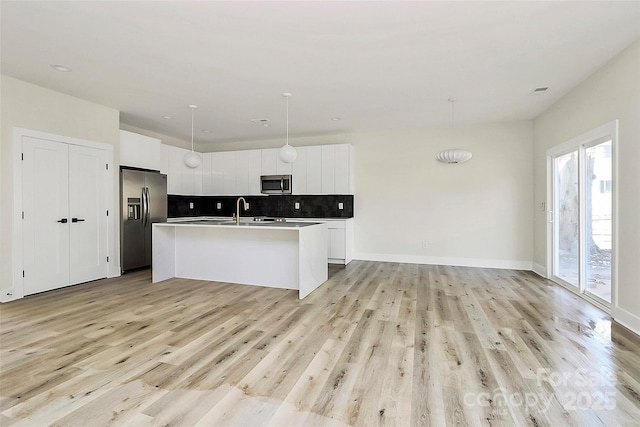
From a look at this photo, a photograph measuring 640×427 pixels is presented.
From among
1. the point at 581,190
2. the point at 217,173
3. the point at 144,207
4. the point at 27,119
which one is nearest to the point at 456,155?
the point at 581,190

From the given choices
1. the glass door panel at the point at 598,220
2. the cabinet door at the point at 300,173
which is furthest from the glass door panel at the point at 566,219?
the cabinet door at the point at 300,173

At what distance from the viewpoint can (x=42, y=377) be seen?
7.07 ft

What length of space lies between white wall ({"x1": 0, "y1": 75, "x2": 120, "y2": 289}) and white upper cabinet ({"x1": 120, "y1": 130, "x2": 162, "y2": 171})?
49 cm

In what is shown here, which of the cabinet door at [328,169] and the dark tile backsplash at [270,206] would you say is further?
the dark tile backsplash at [270,206]

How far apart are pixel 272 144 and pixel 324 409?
637 cm

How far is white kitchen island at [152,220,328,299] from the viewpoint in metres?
4.27

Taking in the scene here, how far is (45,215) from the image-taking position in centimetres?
418

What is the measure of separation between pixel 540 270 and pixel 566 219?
3.65ft

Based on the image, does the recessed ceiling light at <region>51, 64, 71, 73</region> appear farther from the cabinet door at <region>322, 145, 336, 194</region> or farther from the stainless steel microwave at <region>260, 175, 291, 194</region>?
the cabinet door at <region>322, 145, 336, 194</region>

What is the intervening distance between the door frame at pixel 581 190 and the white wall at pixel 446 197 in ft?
2.33

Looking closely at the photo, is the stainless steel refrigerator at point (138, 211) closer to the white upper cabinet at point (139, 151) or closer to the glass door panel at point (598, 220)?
the white upper cabinet at point (139, 151)

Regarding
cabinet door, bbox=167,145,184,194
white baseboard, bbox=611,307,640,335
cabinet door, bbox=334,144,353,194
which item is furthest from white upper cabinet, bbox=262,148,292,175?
white baseboard, bbox=611,307,640,335

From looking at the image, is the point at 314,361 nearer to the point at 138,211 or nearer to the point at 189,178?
the point at 138,211

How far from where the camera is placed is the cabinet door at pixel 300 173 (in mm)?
6639
